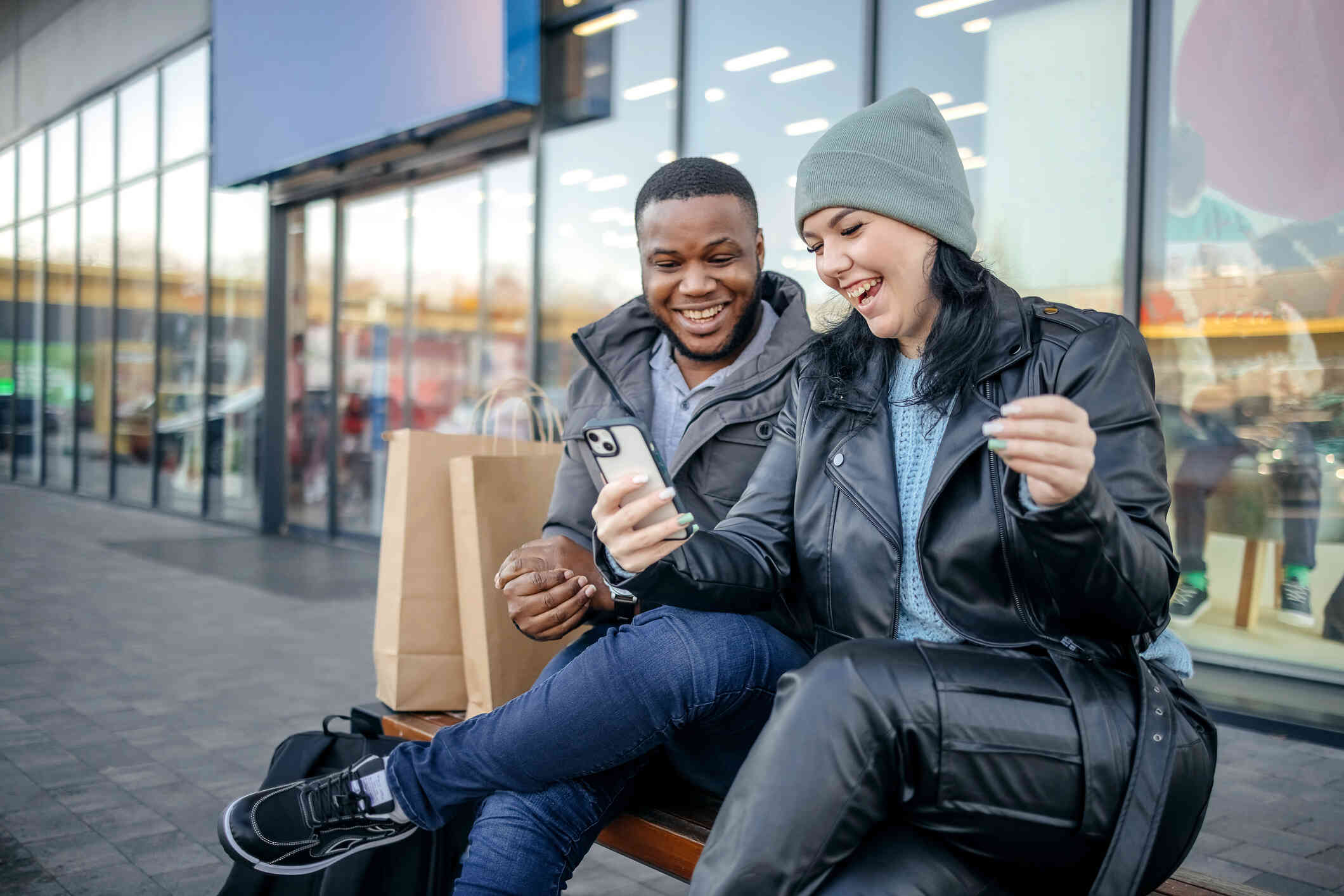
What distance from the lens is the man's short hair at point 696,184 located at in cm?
266

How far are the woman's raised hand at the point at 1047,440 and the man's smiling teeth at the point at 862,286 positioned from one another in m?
Result: 0.66

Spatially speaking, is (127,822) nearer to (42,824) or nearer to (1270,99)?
(42,824)

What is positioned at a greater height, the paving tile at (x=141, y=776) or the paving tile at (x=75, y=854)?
the paving tile at (x=75, y=854)

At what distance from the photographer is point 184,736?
4.29 m

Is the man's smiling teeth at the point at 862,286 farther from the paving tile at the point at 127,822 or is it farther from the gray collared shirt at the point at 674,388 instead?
the paving tile at the point at 127,822

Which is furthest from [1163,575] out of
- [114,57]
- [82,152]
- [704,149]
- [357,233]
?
[82,152]

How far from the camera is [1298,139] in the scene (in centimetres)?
481

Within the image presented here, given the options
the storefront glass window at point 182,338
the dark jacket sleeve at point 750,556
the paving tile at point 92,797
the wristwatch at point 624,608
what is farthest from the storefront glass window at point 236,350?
the dark jacket sleeve at point 750,556

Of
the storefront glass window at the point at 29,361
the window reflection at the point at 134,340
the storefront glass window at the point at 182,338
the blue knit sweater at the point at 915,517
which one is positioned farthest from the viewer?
the storefront glass window at the point at 29,361

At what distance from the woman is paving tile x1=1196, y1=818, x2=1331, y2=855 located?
2048 millimetres

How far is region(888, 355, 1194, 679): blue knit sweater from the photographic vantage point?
5.93ft

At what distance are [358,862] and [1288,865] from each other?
2.65m

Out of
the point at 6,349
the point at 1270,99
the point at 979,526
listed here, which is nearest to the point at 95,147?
the point at 6,349

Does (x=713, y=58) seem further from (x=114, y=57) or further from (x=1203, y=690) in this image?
(x=114, y=57)
